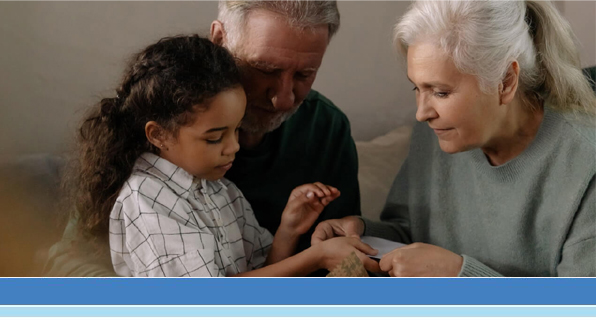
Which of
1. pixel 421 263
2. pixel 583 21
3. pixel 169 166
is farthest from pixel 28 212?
pixel 583 21

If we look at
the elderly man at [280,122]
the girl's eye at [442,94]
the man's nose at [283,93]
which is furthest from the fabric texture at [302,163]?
the girl's eye at [442,94]

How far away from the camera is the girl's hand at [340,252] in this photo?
1175mm

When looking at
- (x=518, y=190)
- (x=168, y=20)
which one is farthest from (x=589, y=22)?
(x=168, y=20)

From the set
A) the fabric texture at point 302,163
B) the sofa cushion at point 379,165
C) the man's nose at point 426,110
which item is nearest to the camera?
the man's nose at point 426,110

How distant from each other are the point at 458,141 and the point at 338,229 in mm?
349

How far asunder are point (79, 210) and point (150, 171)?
6.8 inches

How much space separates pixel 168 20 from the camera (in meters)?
1.26

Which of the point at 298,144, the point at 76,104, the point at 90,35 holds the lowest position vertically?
the point at 298,144

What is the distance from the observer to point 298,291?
1.09 meters

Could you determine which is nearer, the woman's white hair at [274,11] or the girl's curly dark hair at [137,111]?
the girl's curly dark hair at [137,111]

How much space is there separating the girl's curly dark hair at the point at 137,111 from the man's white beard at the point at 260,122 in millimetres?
174

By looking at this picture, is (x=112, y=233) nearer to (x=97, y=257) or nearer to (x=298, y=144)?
(x=97, y=257)

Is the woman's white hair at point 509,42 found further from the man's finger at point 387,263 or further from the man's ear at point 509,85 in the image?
the man's finger at point 387,263

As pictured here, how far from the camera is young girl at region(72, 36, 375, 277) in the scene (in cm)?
106
